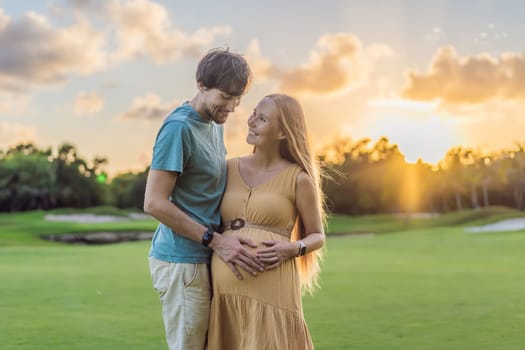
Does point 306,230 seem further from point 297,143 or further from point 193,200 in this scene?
point 193,200

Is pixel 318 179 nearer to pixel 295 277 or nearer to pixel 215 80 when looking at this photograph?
pixel 295 277

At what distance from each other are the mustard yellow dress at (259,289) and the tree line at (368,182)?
1614 inches

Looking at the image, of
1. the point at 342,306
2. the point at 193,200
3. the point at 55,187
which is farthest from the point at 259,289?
the point at 55,187

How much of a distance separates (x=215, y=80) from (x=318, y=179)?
2.54 feet

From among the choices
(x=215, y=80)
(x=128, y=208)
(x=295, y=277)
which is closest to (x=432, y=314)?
(x=295, y=277)

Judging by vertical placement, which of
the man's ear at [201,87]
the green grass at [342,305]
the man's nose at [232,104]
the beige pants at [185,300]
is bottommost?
the green grass at [342,305]

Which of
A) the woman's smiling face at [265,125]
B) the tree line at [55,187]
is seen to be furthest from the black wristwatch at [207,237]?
the tree line at [55,187]

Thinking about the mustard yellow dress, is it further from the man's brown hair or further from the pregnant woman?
the man's brown hair

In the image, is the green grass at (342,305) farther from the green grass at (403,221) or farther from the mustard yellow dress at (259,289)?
the green grass at (403,221)

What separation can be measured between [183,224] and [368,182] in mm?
51289

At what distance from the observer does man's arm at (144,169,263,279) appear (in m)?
3.56

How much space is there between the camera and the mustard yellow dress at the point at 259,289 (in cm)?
366

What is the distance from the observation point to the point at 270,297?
12.1 feet

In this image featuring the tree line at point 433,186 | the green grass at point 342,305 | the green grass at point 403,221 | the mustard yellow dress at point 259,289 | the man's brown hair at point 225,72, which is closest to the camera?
the man's brown hair at point 225,72
